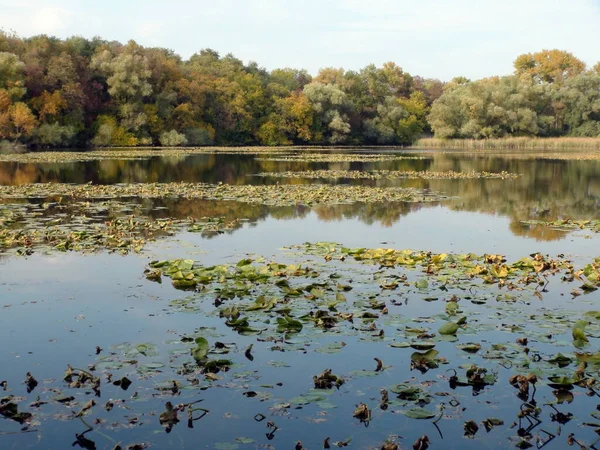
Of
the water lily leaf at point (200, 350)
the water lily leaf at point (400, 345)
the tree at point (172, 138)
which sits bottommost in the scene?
the water lily leaf at point (400, 345)

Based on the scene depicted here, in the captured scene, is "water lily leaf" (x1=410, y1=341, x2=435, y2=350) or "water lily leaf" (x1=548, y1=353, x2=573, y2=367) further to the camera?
"water lily leaf" (x1=410, y1=341, x2=435, y2=350)

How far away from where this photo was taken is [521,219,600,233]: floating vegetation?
13.3m

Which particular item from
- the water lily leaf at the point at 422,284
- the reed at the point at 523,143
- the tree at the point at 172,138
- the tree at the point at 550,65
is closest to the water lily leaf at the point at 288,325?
the water lily leaf at the point at 422,284

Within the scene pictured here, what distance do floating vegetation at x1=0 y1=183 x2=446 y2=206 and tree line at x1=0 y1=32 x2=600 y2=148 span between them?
33242 millimetres

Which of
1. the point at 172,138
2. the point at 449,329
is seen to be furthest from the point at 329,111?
the point at 449,329

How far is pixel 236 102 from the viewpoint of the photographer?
245 feet

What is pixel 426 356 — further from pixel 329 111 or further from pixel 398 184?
pixel 329 111

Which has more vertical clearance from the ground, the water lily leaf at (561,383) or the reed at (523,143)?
the water lily leaf at (561,383)

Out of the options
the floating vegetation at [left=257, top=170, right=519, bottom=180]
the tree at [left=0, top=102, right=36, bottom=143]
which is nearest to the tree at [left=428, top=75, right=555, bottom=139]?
the floating vegetation at [left=257, top=170, right=519, bottom=180]

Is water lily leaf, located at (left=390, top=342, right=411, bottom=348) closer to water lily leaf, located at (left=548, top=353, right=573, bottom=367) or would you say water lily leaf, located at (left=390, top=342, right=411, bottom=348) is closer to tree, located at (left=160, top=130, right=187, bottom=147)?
water lily leaf, located at (left=548, top=353, right=573, bottom=367)

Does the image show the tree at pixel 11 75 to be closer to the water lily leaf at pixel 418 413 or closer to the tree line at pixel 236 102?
the tree line at pixel 236 102

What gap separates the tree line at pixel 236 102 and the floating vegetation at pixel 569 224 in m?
45.0

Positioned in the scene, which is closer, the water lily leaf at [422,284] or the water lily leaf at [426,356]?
the water lily leaf at [426,356]

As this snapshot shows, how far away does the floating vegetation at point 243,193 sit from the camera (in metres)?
18.0
